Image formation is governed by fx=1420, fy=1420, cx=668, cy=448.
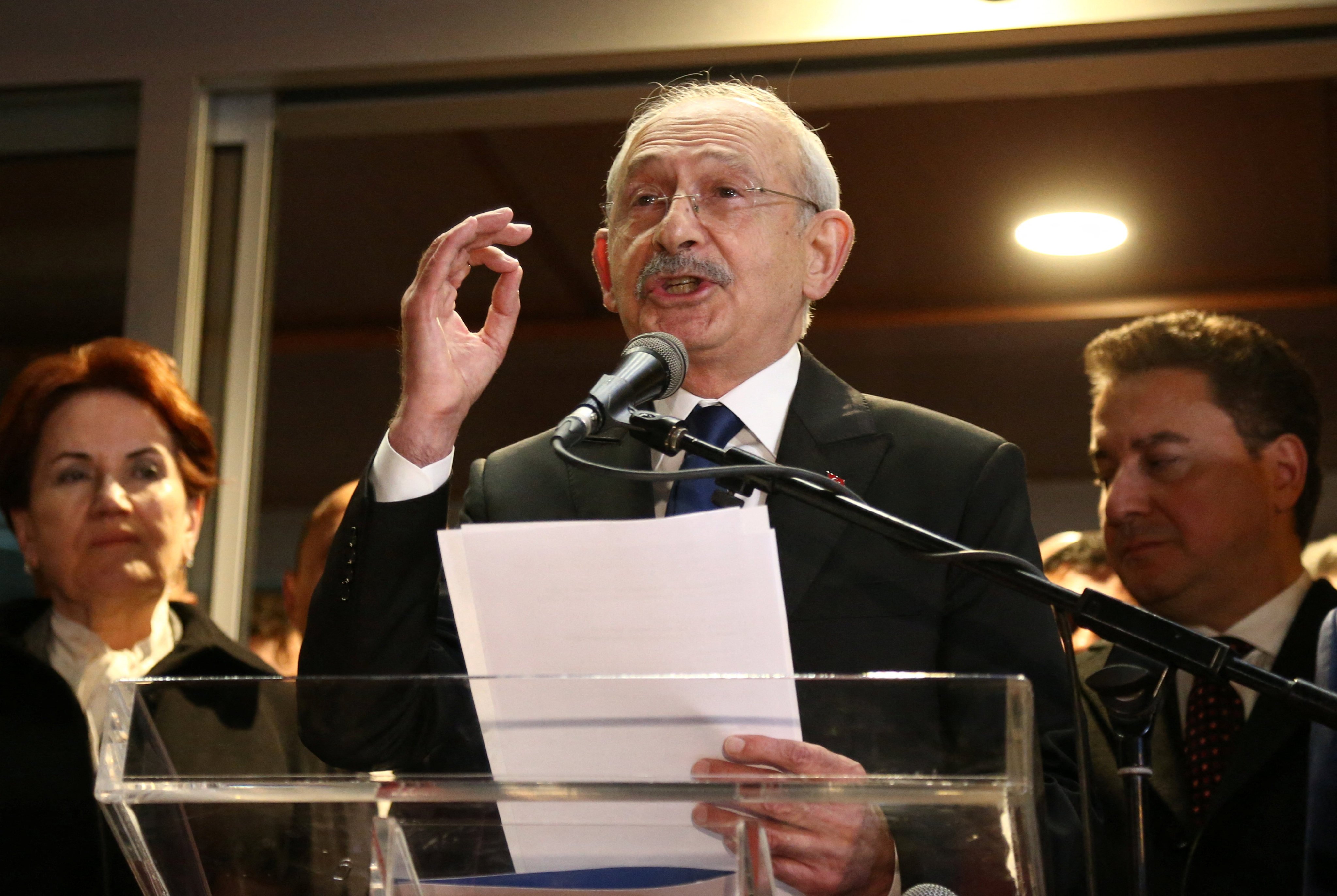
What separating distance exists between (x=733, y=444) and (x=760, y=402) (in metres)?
0.07

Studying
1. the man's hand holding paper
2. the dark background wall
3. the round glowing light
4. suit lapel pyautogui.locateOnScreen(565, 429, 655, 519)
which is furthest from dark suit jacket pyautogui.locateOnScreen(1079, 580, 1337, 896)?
the round glowing light

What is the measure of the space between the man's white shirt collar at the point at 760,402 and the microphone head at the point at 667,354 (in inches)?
15.3

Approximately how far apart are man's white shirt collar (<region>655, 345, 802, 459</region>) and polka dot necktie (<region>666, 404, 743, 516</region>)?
0.01 metres

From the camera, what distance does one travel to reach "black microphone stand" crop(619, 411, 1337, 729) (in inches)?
40.8

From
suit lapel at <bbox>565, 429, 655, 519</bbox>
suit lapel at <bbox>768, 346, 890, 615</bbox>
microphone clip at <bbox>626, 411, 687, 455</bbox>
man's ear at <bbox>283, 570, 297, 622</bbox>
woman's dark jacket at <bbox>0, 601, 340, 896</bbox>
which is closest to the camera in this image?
microphone clip at <bbox>626, 411, 687, 455</bbox>

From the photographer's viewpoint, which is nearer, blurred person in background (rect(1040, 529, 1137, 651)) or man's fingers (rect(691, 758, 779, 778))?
man's fingers (rect(691, 758, 779, 778))

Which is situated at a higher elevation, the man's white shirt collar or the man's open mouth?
the man's open mouth

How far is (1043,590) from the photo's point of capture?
1.09 meters

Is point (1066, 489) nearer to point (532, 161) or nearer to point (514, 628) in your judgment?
point (532, 161)

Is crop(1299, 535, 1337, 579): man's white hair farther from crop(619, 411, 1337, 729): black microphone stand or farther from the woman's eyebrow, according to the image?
the woman's eyebrow

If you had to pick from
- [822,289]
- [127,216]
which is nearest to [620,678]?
[822,289]

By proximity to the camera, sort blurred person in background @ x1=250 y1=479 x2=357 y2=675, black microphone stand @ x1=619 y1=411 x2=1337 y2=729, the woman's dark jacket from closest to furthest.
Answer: black microphone stand @ x1=619 y1=411 x2=1337 y2=729, the woman's dark jacket, blurred person in background @ x1=250 y1=479 x2=357 y2=675

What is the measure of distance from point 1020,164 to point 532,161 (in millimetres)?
1228

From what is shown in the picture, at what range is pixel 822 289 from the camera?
1840 millimetres
